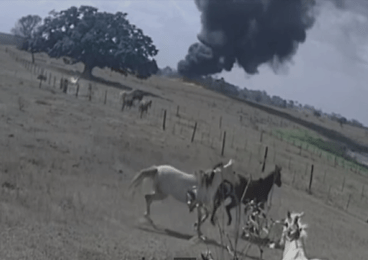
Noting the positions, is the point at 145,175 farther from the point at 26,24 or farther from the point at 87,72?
the point at 26,24

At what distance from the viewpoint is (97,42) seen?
73000 mm

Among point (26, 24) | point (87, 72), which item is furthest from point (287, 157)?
point (26, 24)

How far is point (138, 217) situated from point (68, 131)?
13.4 metres

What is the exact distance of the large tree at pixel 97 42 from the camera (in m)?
73.2

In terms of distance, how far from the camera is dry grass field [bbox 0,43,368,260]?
1194cm

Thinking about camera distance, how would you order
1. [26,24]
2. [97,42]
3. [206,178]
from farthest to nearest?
1. [26,24]
2. [97,42]
3. [206,178]

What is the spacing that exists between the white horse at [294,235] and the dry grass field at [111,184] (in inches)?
190

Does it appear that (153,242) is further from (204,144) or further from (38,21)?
(38,21)

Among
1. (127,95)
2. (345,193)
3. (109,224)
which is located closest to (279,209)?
(109,224)

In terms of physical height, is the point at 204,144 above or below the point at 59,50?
below

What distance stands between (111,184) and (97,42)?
2206 inches

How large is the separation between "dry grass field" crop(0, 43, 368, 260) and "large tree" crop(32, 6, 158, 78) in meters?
26.1

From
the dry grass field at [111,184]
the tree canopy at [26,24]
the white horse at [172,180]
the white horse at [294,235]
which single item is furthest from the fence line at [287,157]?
the tree canopy at [26,24]

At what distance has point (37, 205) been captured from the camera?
1358 cm
